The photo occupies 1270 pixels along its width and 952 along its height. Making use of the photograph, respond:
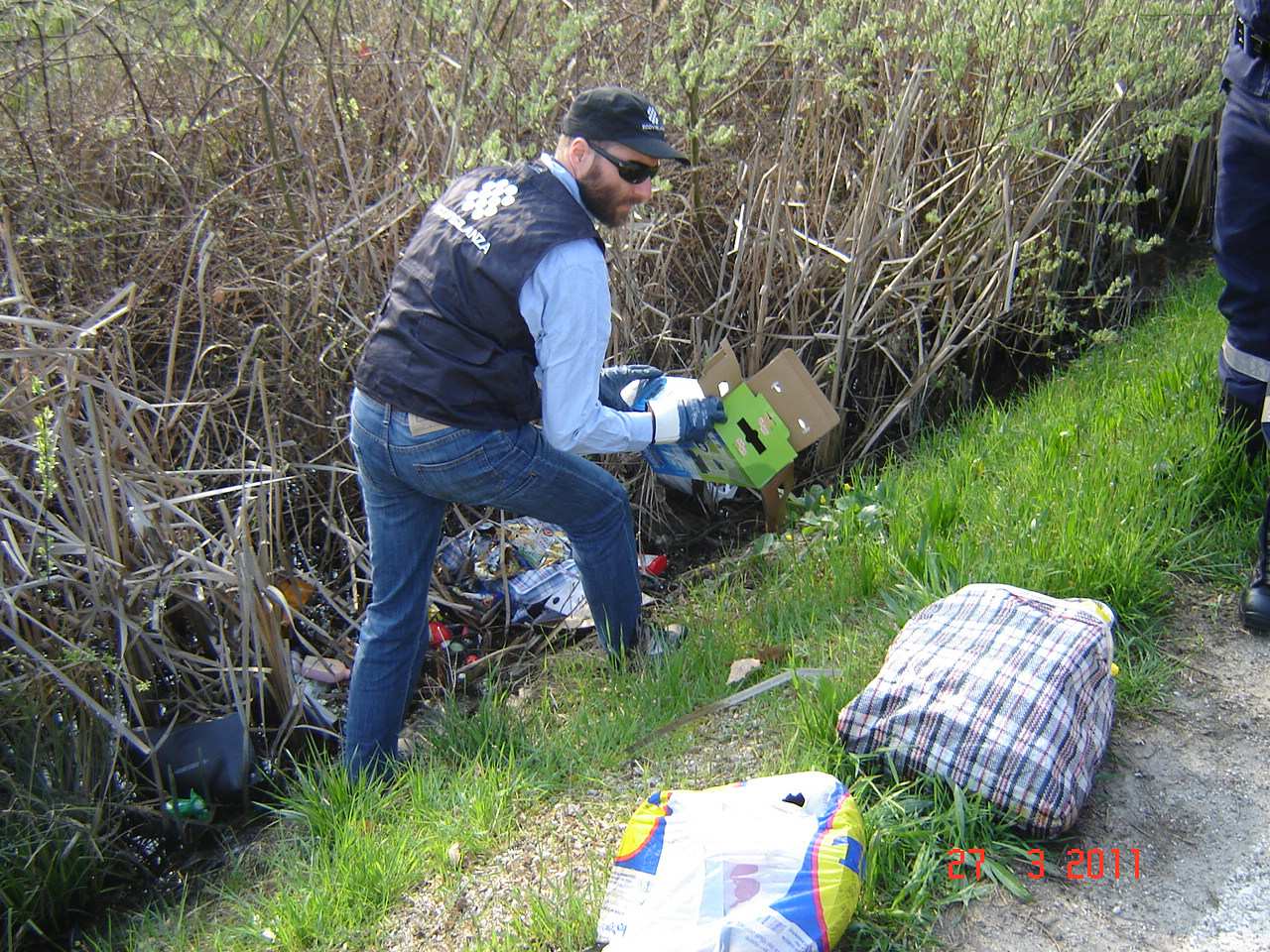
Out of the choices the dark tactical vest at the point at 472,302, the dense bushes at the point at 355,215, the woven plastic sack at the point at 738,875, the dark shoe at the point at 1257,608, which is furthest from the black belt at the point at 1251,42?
the woven plastic sack at the point at 738,875

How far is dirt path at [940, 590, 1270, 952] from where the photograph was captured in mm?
2377

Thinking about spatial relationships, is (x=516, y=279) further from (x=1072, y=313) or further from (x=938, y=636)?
(x=1072, y=313)

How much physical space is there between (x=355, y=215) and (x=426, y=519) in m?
1.76

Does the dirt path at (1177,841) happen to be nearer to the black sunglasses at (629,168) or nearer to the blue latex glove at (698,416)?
the blue latex glove at (698,416)

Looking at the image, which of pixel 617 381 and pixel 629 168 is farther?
pixel 617 381

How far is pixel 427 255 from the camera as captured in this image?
3215 millimetres

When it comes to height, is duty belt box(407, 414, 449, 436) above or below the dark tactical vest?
below

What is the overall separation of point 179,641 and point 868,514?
2573 mm

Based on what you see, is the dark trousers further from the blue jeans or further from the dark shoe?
the blue jeans

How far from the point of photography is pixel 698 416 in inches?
141
